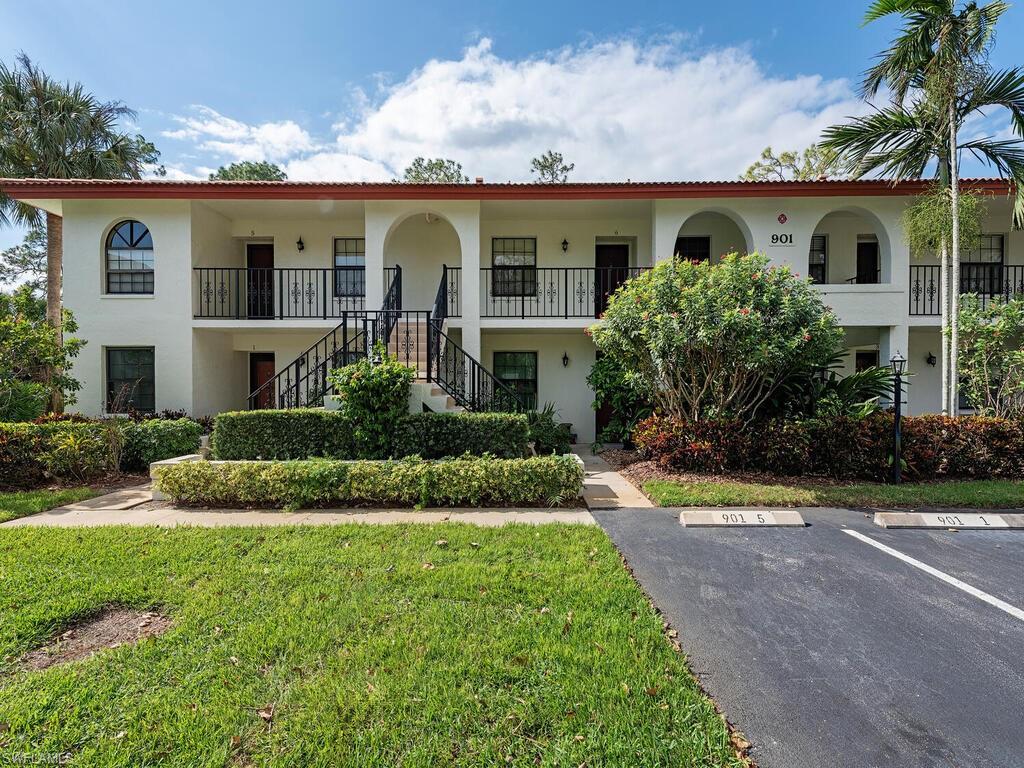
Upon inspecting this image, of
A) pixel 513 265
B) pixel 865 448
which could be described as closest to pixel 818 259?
pixel 865 448

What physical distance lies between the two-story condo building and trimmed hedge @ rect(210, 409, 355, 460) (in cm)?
157

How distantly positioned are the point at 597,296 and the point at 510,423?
19.2 ft

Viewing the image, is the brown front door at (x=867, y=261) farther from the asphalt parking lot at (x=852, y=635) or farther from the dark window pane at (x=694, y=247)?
the asphalt parking lot at (x=852, y=635)

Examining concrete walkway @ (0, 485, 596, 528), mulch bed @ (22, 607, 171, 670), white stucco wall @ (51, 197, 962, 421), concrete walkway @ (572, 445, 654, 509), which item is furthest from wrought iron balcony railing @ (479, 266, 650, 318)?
mulch bed @ (22, 607, 171, 670)

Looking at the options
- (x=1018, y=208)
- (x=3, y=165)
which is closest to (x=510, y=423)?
(x=1018, y=208)

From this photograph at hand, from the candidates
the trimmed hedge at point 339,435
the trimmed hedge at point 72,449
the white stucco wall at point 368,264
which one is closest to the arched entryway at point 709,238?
the white stucco wall at point 368,264

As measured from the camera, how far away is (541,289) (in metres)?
11.8

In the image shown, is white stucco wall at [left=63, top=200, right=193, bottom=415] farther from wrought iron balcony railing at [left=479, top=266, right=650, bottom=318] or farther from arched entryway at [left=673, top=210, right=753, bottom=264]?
arched entryway at [left=673, top=210, right=753, bottom=264]

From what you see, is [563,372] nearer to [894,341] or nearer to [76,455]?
[894,341]

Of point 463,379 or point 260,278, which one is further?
point 260,278

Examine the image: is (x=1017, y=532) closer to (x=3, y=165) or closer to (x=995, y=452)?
(x=995, y=452)

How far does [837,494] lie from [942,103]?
7661mm

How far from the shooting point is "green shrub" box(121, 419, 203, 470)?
7.80 m

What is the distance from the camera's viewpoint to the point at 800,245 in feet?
33.0
